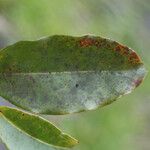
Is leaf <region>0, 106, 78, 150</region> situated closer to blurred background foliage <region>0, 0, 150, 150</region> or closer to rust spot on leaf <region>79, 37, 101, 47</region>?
rust spot on leaf <region>79, 37, 101, 47</region>

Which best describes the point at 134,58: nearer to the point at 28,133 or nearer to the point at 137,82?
the point at 137,82

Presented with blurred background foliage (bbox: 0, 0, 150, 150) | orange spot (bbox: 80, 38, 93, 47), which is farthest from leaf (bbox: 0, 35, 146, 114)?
blurred background foliage (bbox: 0, 0, 150, 150)

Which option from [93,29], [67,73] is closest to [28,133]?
[67,73]

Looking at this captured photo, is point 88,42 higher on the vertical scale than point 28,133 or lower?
higher

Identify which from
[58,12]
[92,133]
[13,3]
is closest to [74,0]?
[58,12]

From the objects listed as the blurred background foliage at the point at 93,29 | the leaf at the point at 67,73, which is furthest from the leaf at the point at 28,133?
the blurred background foliage at the point at 93,29

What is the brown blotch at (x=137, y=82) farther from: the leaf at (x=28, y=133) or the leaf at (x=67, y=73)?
the leaf at (x=28, y=133)

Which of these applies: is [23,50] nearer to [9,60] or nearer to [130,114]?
[9,60]
